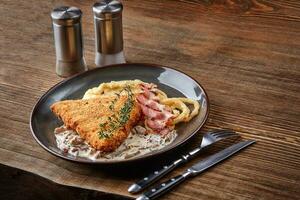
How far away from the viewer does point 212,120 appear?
1.48 meters

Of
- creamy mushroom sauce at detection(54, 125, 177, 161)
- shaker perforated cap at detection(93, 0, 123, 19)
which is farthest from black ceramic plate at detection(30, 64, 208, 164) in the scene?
shaker perforated cap at detection(93, 0, 123, 19)

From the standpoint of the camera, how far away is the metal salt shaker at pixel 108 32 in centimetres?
168

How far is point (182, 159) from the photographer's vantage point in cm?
132

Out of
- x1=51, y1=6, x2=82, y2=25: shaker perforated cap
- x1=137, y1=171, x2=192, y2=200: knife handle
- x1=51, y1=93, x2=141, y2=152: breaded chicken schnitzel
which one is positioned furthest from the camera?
x1=51, y1=6, x2=82, y2=25: shaker perforated cap

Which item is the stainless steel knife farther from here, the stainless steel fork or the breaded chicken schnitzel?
the breaded chicken schnitzel

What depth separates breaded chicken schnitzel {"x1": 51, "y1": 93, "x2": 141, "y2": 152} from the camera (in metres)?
1.32

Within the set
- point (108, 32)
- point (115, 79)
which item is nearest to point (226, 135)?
point (115, 79)

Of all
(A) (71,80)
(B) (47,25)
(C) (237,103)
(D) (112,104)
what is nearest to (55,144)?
(D) (112,104)

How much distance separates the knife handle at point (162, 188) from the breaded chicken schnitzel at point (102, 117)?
5.7 inches

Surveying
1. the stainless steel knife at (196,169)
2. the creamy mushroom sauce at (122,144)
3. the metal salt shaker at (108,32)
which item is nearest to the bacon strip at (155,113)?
the creamy mushroom sauce at (122,144)

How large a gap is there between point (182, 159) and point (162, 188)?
11 cm

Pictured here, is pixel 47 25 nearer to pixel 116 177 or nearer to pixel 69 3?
pixel 69 3

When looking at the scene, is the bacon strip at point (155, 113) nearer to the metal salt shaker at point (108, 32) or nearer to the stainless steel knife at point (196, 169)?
the stainless steel knife at point (196, 169)

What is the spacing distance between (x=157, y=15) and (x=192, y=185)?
3.05ft
